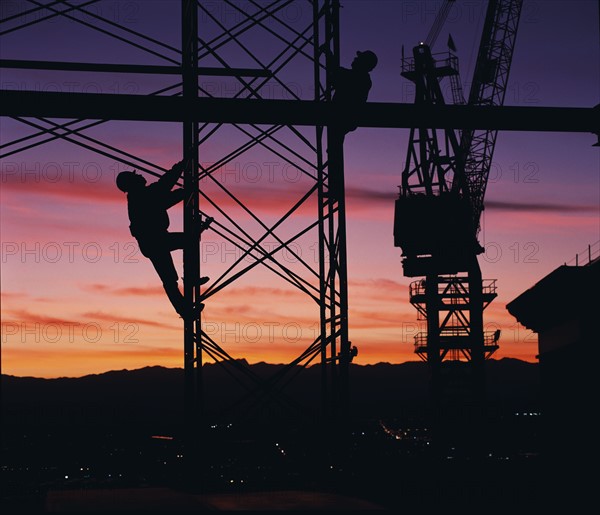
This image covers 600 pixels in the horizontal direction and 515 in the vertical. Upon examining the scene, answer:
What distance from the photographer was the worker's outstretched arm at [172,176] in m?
13.4

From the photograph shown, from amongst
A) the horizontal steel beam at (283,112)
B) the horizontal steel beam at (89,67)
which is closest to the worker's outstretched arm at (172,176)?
the horizontal steel beam at (283,112)

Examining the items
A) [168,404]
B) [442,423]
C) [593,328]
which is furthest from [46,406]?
[593,328]

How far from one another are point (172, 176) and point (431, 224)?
32654mm

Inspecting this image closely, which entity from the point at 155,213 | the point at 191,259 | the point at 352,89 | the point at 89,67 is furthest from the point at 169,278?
the point at 352,89

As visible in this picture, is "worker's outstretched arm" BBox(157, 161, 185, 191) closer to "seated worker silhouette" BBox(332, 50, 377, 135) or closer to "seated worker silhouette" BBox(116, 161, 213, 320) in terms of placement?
"seated worker silhouette" BBox(116, 161, 213, 320)

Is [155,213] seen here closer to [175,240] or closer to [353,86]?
[175,240]

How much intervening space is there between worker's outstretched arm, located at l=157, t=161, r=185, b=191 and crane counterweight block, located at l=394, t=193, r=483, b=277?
104 feet

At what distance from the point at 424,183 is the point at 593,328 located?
93.3 ft

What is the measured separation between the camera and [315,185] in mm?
17359

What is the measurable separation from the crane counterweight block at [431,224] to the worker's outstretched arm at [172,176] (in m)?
31.8

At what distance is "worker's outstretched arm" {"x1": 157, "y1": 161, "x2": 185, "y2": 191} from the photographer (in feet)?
43.9

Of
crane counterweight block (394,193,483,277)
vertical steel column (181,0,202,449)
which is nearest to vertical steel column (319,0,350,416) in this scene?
vertical steel column (181,0,202,449)

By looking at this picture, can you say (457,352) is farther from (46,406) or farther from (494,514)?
(46,406)

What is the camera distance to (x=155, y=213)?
46.1 feet
